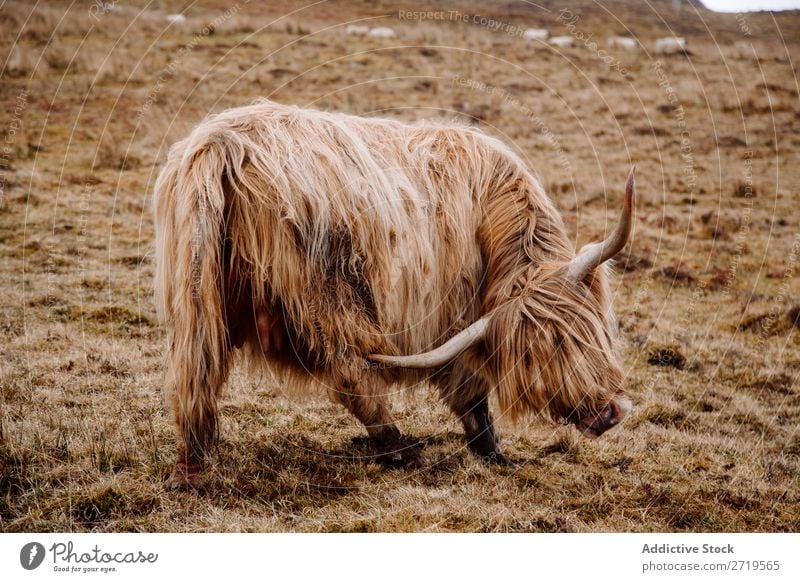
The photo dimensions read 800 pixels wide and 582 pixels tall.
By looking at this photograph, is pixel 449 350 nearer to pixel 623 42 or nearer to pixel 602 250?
pixel 602 250

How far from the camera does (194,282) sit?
2.92m

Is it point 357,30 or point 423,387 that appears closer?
point 423,387

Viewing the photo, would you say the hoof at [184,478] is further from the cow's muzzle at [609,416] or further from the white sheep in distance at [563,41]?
the white sheep in distance at [563,41]

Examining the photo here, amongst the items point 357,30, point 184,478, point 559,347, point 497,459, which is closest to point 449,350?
point 559,347

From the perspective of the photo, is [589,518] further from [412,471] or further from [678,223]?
[678,223]

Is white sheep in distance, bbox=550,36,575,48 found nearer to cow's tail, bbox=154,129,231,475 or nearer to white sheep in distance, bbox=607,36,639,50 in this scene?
white sheep in distance, bbox=607,36,639,50

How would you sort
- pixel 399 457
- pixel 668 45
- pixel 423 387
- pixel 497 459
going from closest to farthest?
pixel 399 457
pixel 497 459
pixel 423 387
pixel 668 45

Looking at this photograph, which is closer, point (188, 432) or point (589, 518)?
point (188, 432)

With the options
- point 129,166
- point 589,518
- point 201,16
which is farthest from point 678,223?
point 201,16

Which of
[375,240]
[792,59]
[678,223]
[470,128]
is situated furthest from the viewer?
[792,59]

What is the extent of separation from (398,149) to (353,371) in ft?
3.95

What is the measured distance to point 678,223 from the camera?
9312 millimetres
